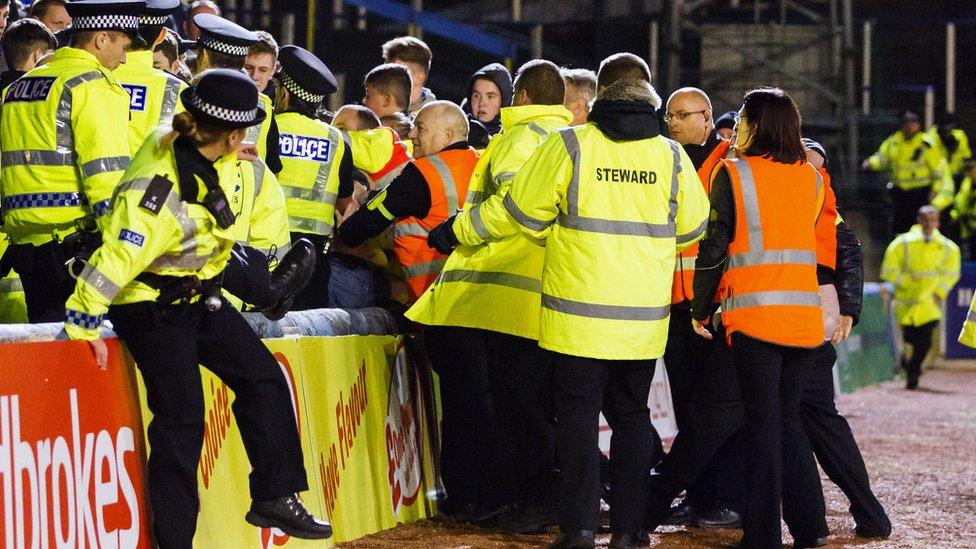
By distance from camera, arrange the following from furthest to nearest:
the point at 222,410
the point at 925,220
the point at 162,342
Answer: the point at 925,220 < the point at 222,410 < the point at 162,342

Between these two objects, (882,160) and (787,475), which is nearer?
(787,475)

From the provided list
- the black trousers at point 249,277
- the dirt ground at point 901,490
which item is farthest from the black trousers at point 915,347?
the black trousers at point 249,277

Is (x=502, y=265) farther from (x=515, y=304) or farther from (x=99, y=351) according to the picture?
(x=99, y=351)

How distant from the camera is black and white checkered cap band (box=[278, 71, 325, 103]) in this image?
7617 mm

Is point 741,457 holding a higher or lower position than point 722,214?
lower

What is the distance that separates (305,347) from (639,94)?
191 cm

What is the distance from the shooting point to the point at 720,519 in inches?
312

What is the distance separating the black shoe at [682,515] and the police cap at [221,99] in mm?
3682

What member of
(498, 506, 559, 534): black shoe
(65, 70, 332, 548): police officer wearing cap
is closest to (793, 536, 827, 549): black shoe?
(498, 506, 559, 534): black shoe

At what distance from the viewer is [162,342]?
5406mm

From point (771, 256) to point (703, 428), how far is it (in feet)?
3.35

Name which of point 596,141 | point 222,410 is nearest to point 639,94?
point 596,141

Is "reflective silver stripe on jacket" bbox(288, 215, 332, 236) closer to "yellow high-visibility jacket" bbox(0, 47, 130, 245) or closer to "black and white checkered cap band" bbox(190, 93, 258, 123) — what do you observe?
"yellow high-visibility jacket" bbox(0, 47, 130, 245)

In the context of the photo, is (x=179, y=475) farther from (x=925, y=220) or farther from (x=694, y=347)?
(x=925, y=220)
